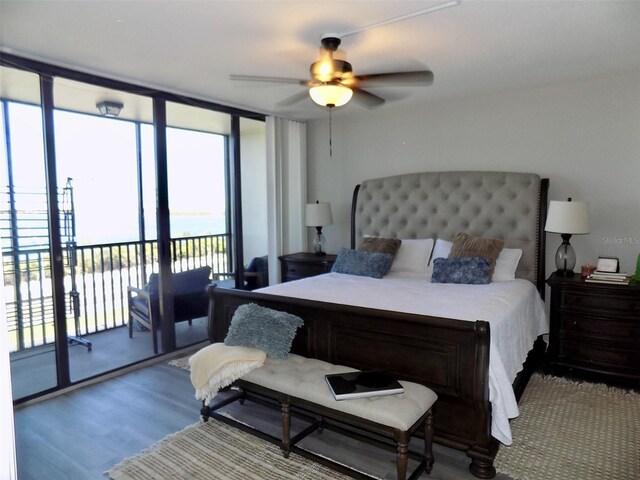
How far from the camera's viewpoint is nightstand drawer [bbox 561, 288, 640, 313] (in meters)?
3.27

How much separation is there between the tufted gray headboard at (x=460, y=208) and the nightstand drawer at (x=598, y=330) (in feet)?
1.61

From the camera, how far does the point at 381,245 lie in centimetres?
425

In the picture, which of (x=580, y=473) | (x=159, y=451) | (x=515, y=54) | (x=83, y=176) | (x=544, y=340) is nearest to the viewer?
(x=580, y=473)

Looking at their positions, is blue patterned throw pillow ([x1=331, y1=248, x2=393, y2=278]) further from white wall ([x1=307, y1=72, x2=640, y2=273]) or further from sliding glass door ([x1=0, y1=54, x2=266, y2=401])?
sliding glass door ([x1=0, y1=54, x2=266, y2=401])

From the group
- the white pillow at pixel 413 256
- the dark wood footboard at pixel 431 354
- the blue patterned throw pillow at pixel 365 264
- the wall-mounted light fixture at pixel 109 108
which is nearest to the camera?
the dark wood footboard at pixel 431 354

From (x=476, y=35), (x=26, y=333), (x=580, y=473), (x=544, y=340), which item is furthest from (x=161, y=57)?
(x=544, y=340)

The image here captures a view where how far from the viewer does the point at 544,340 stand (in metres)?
4.08

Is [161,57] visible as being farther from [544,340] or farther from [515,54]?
[544,340]

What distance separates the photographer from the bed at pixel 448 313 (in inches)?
91.1

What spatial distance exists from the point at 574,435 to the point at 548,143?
2.53 m

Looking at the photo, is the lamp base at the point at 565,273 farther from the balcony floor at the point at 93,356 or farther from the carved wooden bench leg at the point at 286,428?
the balcony floor at the point at 93,356

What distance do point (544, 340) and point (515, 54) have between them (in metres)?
2.62

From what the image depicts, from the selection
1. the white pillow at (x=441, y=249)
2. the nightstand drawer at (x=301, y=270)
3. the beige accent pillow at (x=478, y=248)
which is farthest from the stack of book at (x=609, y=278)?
the nightstand drawer at (x=301, y=270)

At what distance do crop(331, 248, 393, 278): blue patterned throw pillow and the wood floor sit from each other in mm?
1542
